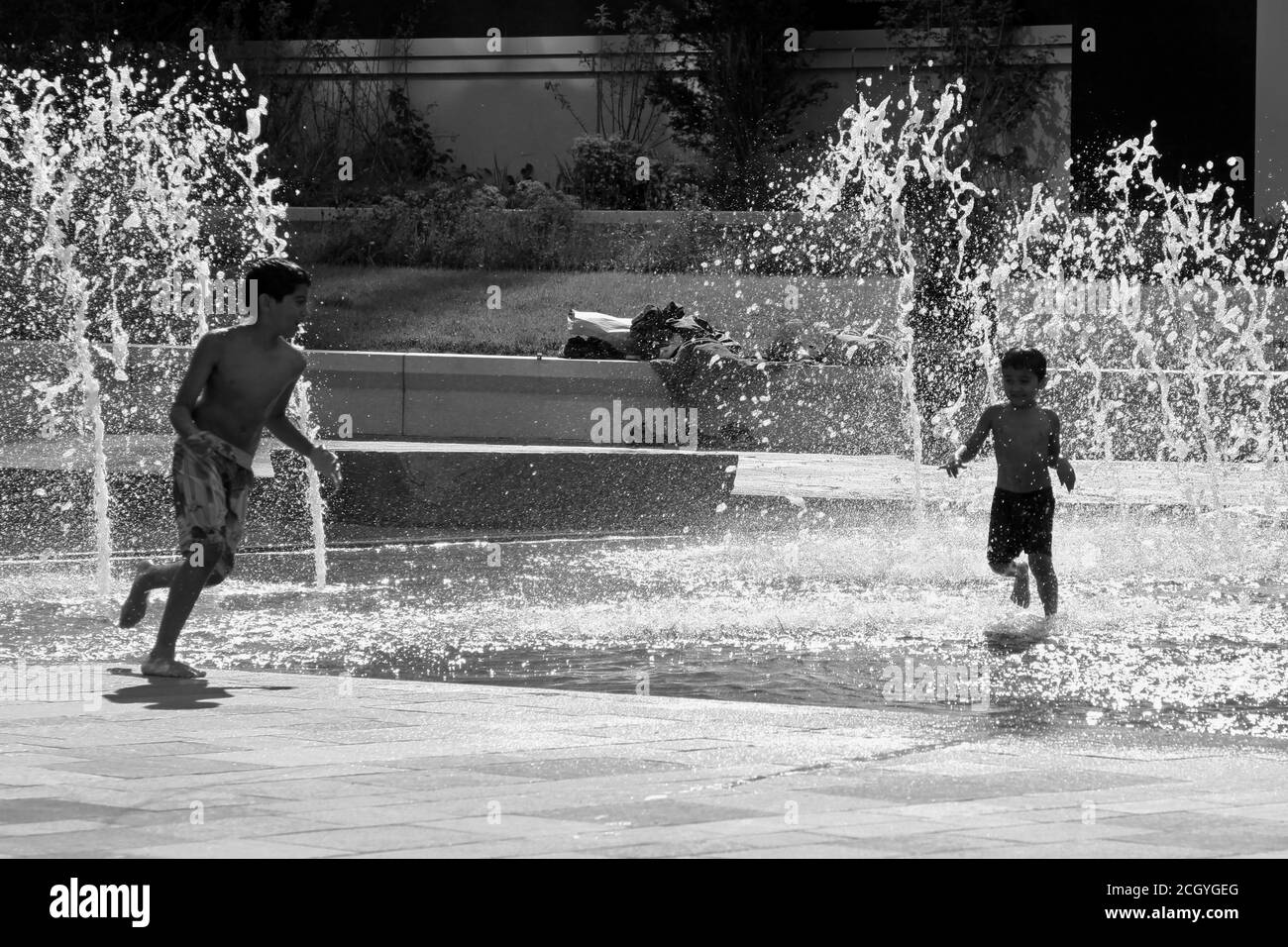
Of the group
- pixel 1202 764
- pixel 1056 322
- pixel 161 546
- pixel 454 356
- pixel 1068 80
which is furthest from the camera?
pixel 1068 80

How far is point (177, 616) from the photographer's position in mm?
6562

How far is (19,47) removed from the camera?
70.4 ft

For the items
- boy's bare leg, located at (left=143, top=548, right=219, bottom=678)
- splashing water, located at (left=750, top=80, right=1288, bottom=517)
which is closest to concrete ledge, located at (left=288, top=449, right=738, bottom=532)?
splashing water, located at (left=750, top=80, right=1288, bottom=517)

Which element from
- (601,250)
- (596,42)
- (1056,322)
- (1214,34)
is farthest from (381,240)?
(1214,34)

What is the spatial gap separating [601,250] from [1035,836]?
16.1 meters

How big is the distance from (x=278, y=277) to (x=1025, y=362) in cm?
331

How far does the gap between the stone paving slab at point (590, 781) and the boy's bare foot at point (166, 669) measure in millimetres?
201

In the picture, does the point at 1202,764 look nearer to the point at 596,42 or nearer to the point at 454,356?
the point at 454,356

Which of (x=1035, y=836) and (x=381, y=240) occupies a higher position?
(x=381, y=240)

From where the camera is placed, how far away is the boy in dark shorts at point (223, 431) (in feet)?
21.8

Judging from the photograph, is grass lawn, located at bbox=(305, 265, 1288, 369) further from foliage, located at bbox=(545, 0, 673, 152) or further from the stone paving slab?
the stone paving slab

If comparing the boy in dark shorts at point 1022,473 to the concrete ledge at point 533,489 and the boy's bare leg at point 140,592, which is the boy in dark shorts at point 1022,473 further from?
the concrete ledge at point 533,489

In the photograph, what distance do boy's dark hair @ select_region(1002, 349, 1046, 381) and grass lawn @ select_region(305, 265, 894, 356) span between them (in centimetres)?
869

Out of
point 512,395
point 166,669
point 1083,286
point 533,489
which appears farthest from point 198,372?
point 1083,286
